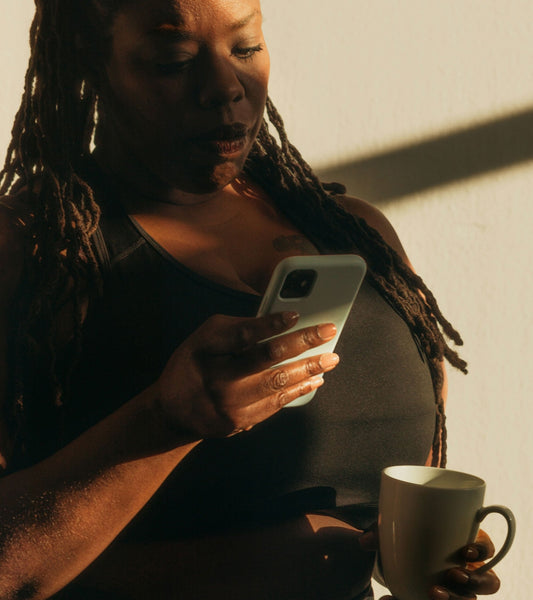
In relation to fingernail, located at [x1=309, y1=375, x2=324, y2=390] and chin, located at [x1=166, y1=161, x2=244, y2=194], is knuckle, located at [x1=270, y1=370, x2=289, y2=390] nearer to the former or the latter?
fingernail, located at [x1=309, y1=375, x2=324, y2=390]

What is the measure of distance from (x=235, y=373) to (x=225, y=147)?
27 cm

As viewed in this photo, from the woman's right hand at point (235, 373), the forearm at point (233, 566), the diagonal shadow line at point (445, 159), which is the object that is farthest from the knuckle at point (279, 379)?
the diagonal shadow line at point (445, 159)

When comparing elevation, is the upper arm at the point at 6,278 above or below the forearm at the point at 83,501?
above

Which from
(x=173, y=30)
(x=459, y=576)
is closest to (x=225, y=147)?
(x=173, y=30)

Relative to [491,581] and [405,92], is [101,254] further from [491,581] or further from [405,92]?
[405,92]

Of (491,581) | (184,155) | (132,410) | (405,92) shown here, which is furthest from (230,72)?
(405,92)

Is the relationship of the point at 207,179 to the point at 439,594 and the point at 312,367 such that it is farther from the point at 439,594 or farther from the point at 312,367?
the point at 439,594

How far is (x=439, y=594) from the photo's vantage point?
0.72m

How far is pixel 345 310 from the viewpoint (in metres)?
0.73

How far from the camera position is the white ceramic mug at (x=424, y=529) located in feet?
2.32

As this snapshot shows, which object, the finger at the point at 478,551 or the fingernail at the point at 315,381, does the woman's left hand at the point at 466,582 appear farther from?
the fingernail at the point at 315,381

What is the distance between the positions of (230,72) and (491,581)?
1.86ft

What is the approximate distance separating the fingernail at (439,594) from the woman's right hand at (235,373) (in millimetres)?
237

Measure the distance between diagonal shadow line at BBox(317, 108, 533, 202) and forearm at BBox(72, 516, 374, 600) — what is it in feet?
2.43
